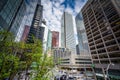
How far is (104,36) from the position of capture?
43250 mm

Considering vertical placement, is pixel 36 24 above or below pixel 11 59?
above

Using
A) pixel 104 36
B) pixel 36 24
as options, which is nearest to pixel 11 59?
pixel 104 36

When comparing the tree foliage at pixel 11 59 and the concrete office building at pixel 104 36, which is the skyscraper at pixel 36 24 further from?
the tree foliage at pixel 11 59

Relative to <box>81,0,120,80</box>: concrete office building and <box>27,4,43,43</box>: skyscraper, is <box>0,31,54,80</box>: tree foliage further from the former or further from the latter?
<box>27,4,43,43</box>: skyscraper

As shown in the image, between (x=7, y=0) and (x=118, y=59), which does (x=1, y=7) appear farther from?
(x=118, y=59)

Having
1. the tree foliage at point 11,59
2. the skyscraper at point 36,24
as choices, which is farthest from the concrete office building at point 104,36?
the skyscraper at point 36,24

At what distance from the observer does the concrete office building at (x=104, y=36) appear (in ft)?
119

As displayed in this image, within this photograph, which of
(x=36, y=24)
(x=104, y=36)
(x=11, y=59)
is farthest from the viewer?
(x=36, y=24)

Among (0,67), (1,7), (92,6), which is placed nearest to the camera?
(0,67)

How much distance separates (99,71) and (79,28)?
11394 centimetres

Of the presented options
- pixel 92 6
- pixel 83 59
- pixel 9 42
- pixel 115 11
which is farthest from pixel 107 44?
pixel 83 59

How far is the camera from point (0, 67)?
9406mm

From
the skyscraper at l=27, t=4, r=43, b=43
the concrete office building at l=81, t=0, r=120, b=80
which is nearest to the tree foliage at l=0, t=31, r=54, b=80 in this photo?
the concrete office building at l=81, t=0, r=120, b=80

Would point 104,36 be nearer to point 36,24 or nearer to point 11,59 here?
point 11,59
